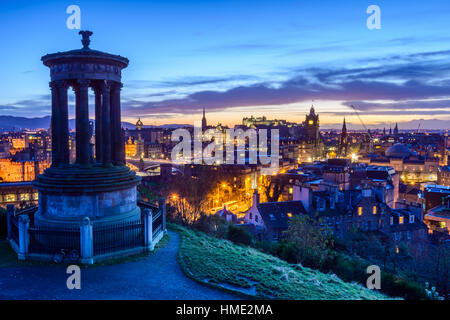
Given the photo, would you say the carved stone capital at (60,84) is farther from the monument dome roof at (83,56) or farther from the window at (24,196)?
the window at (24,196)

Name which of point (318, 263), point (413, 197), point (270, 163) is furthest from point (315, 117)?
point (318, 263)

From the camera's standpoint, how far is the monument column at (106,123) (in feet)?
62.1

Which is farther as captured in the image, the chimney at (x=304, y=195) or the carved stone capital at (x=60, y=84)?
the chimney at (x=304, y=195)

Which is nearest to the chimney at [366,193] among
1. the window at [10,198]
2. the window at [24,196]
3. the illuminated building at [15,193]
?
the illuminated building at [15,193]

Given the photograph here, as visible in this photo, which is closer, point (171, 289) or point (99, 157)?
point (171, 289)

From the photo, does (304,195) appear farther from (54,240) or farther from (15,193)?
(15,193)

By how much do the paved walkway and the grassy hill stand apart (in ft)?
2.10

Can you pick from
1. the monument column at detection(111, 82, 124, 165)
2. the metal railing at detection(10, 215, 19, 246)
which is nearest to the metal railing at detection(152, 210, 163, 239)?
the monument column at detection(111, 82, 124, 165)

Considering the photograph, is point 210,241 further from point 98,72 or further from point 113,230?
point 98,72

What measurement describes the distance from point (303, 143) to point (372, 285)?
15213 cm

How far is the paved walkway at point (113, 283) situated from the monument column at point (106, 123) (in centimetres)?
592

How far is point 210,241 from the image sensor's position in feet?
67.6

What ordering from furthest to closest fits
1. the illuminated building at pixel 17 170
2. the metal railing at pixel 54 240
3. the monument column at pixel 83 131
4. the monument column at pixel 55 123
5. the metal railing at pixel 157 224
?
the illuminated building at pixel 17 170 < the monument column at pixel 55 123 < the monument column at pixel 83 131 < the metal railing at pixel 157 224 < the metal railing at pixel 54 240

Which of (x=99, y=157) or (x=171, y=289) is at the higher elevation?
(x=99, y=157)
